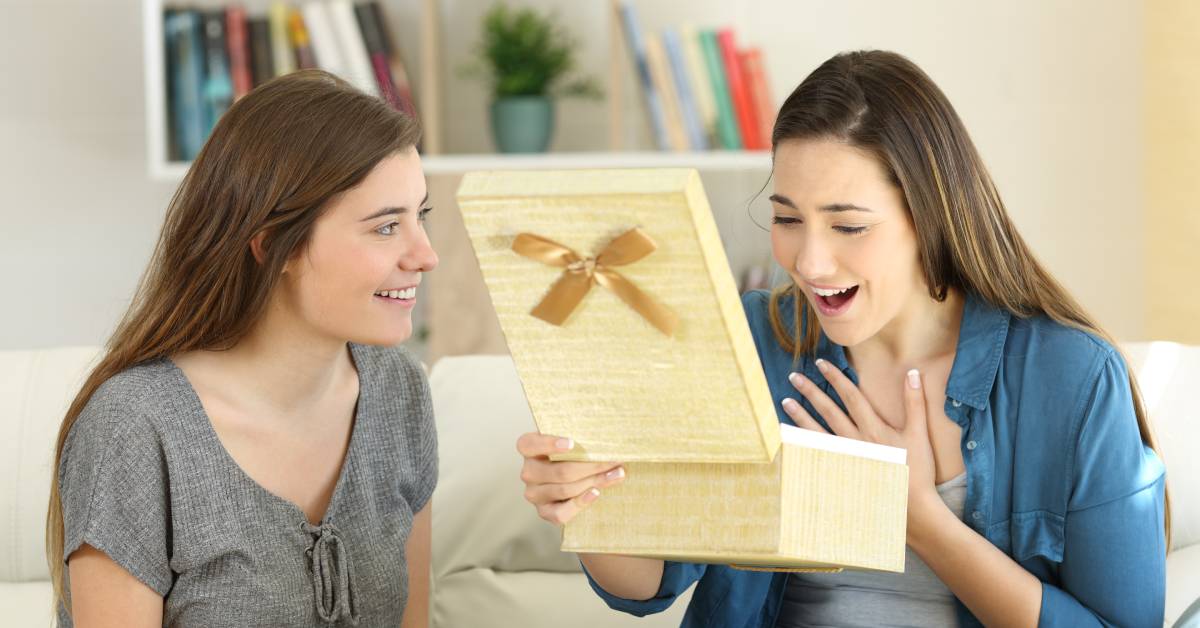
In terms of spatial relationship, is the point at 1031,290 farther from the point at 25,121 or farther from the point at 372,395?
the point at 25,121

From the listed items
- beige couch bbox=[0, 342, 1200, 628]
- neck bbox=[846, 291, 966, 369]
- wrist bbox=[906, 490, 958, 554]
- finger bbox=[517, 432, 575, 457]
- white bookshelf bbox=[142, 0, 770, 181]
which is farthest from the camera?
white bookshelf bbox=[142, 0, 770, 181]

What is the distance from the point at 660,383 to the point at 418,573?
696 millimetres

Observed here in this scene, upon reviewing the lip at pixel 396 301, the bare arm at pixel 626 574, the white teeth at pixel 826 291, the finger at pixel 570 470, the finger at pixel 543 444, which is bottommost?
the bare arm at pixel 626 574

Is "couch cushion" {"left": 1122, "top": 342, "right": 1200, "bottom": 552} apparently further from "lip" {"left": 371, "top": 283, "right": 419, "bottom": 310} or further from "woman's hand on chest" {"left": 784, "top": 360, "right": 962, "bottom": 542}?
"lip" {"left": 371, "top": 283, "right": 419, "bottom": 310}

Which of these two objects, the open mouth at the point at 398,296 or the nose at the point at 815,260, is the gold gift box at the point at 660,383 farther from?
the open mouth at the point at 398,296

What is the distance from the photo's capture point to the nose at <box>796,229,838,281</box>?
133 centimetres

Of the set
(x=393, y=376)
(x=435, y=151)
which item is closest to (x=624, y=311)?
(x=393, y=376)

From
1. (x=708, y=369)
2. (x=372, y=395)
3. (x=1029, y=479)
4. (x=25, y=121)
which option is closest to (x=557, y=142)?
(x=25, y=121)

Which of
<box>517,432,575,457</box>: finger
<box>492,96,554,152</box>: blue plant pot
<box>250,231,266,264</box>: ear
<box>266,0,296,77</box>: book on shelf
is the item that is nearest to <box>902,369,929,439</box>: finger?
<box>517,432,575,457</box>: finger

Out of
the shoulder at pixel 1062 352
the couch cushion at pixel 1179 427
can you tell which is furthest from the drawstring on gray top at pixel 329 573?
the couch cushion at pixel 1179 427

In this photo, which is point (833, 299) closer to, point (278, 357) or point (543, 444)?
point (543, 444)

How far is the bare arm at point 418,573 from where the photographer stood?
65.0 inches

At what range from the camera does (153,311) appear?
1474 mm

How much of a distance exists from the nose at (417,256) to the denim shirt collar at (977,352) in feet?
2.04
